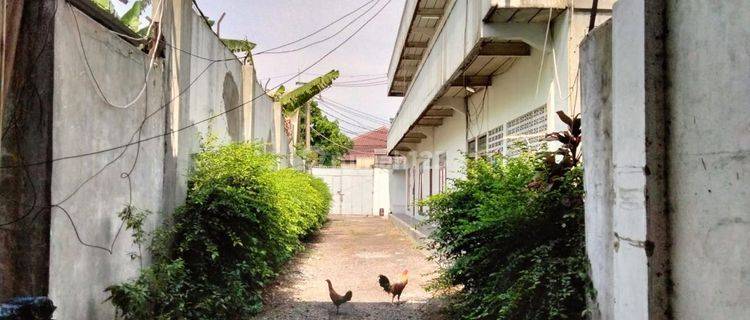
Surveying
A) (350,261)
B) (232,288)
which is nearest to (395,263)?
(350,261)

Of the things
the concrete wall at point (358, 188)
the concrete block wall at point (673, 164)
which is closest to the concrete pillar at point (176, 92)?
the concrete block wall at point (673, 164)

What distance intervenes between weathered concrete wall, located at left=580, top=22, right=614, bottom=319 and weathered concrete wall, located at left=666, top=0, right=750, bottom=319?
62 cm

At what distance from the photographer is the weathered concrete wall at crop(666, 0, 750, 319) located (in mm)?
2135

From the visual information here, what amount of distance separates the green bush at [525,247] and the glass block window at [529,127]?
5.03ft

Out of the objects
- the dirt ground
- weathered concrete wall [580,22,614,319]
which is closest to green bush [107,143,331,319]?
the dirt ground

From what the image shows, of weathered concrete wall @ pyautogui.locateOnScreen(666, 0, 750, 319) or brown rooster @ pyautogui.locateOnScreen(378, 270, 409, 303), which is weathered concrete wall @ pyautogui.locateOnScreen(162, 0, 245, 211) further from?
weathered concrete wall @ pyautogui.locateOnScreen(666, 0, 750, 319)

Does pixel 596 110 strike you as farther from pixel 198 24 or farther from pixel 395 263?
pixel 395 263

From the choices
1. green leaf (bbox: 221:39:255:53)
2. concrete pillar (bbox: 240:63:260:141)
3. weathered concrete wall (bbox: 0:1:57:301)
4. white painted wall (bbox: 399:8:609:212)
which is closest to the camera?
weathered concrete wall (bbox: 0:1:57:301)

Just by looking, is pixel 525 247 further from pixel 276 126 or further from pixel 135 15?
pixel 276 126

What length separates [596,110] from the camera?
136 inches

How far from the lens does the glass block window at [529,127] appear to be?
6813 millimetres

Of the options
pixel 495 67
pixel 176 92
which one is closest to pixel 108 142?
pixel 176 92

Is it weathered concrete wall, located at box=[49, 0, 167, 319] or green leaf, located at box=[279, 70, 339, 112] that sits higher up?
green leaf, located at box=[279, 70, 339, 112]

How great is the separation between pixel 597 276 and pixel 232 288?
3775 mm
